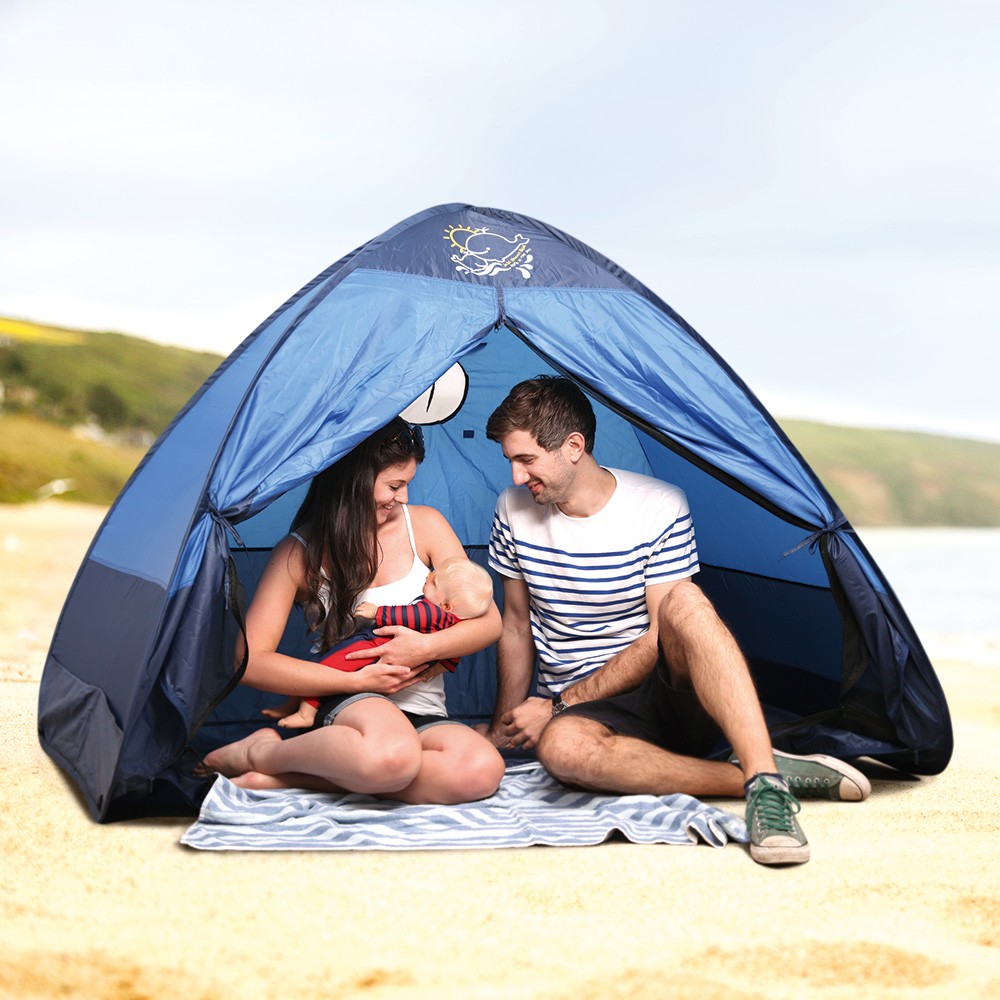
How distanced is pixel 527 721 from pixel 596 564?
403 millimetres

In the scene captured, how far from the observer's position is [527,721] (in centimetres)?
283

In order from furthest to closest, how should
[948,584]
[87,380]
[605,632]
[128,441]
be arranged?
[87,380] < [128,441] < [948,584] < [605,632]

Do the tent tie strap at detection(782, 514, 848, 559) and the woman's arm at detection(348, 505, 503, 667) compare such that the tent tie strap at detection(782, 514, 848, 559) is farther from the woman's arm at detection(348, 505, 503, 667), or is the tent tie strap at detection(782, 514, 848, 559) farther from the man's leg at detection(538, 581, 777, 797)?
the woman's arm at detection(348, 505, 503, 667)

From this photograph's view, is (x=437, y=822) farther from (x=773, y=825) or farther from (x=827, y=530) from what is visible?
(x=827, y=530)

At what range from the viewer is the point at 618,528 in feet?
9.42

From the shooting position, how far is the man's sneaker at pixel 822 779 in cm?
275

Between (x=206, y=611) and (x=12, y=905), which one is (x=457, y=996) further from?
(x=206, y=611)

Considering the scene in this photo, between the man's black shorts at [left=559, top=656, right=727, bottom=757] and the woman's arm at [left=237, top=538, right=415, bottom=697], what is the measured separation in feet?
1.37

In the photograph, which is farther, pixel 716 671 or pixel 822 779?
pixel 822 779

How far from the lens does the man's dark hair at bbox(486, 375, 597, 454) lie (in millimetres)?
2791

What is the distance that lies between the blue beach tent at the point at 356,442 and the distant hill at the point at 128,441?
1494cm

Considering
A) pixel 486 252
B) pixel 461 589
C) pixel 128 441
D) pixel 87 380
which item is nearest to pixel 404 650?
pixel 461 589

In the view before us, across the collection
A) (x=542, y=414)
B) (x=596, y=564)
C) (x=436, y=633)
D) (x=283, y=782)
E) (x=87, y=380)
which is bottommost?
(x=283, y=782)

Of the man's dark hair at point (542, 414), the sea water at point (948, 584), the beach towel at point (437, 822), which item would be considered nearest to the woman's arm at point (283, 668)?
the beach towel at point (437, 822)
